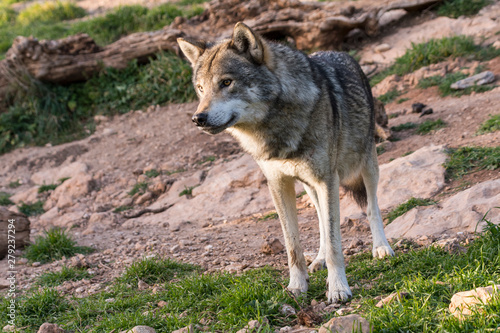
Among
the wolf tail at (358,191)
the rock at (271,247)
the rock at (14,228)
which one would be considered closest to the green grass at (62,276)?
the rock at (14,228)

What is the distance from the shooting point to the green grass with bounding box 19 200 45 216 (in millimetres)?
7910

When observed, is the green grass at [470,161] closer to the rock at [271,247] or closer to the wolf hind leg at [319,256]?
the wolf hind leg at [319,256]

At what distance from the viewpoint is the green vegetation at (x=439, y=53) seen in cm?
856

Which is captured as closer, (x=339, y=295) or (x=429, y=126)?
(x=339, y=295)

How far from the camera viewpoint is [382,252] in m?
4.23

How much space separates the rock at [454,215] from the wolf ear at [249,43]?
7.23 ft

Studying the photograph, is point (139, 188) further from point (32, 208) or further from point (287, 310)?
point (287, 310)

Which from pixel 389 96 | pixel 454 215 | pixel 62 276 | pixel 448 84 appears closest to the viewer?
pixel 454 215

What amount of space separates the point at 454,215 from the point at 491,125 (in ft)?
7.66

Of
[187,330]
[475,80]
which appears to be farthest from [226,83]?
[475,80]

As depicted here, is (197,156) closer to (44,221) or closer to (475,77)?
(44,221)

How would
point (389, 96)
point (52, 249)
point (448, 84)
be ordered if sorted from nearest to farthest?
1. point (52, 249)
2. point (448, 84)
3. point (389, 96)

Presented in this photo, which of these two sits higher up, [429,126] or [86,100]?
[86,100]

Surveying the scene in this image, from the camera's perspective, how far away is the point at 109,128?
1019cm
